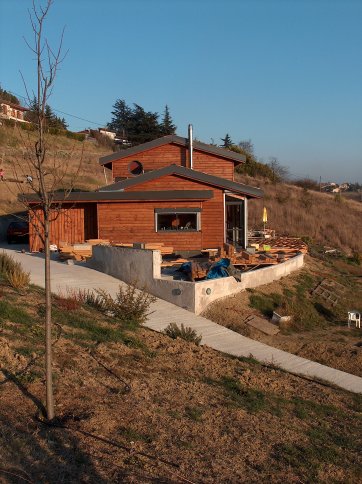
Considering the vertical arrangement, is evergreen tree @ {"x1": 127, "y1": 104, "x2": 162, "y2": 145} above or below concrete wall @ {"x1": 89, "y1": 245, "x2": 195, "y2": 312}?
above

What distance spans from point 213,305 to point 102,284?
341cm

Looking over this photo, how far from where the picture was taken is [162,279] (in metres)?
15.2

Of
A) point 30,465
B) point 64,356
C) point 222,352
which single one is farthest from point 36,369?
point 222,352

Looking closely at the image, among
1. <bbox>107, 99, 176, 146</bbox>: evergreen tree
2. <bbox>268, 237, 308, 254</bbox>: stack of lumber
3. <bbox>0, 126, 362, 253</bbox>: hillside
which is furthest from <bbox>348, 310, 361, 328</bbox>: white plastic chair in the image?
<bbox>107, 99, 176, 146</bbox>: evergreen tree

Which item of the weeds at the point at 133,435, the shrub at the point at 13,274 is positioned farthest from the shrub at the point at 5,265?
the weeds at the point at 133,435

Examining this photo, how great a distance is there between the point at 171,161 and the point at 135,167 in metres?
1.85

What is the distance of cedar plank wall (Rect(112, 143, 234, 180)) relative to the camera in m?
27.5

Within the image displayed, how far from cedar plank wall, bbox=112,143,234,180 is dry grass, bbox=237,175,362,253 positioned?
11.6m

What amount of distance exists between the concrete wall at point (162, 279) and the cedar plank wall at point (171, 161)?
927 centimetres

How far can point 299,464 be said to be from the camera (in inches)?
222

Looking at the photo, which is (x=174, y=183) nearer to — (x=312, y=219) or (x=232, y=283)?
(x=232, y=283)

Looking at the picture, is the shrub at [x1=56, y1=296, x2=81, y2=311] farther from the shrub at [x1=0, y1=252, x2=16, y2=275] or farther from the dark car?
the dark car

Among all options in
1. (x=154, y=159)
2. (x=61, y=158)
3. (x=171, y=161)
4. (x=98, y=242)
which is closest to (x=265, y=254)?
(x=98, y=242)

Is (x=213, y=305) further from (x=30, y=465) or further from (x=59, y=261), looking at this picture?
(x=30, y=465)
